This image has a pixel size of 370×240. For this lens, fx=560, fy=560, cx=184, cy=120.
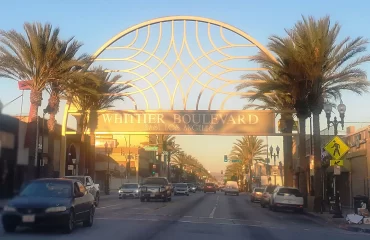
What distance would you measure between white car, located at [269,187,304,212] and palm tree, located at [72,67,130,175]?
13.0 m

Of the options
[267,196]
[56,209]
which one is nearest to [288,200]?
[267,196]

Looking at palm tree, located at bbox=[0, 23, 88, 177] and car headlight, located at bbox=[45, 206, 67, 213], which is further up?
palm tree, located at bbox=[0, 23, 88, 177]

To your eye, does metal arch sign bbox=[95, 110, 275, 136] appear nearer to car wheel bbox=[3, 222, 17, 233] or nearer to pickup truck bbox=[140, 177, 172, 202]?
pickup truck bbox=[140, 177, 172, 202]

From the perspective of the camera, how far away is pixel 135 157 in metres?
96.6

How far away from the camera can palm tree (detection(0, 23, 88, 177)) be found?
34.7 m

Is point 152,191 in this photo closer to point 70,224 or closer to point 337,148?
point 337,148

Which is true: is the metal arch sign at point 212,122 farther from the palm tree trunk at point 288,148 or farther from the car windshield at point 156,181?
the car windshield at point 156,181

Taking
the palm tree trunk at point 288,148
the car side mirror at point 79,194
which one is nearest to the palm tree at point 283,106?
the palm tree trunk at point 288,148

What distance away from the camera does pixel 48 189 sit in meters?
16.6

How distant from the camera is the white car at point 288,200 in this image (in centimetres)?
3456

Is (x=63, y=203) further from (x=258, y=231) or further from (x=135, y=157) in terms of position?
(x=135, y=157)

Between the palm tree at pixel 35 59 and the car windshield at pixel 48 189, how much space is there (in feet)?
64.1

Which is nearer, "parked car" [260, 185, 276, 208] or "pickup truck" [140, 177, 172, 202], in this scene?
"parked car" [260, 185, 276, 208]

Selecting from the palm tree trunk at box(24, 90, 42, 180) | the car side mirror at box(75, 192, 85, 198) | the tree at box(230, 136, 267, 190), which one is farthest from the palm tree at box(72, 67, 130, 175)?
the tree at box(230, 136, 267, 190)
